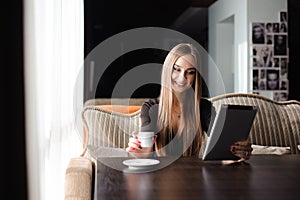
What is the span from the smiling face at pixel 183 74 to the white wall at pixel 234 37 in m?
4.12

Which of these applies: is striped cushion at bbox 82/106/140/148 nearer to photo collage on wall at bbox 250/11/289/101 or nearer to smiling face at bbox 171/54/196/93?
smiling face at bbox 171/54/196/93

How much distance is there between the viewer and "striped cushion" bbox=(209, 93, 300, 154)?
2.79m

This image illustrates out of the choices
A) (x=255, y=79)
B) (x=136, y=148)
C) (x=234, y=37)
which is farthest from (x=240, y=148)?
(x=234, y=37)

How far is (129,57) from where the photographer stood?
682 cm

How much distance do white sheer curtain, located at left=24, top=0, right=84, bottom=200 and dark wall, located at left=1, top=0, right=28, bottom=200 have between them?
0.22m

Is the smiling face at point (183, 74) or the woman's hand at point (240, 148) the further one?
the smiling face at point (183, 74)

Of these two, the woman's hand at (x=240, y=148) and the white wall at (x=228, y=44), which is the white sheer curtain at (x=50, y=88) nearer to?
the woman's hand at (x=240, y=148)

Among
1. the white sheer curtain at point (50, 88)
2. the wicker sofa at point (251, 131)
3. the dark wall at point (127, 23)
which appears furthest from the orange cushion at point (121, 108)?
the dark wall at point (127, 23)

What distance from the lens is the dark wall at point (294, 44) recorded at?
240 inches

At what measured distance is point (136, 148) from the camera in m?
1.76

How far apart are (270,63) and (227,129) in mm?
4671

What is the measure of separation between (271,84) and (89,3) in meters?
2.83

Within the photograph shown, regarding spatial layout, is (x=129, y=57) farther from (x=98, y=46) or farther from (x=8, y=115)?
(x=8, y=115)

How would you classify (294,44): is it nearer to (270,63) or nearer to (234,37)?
(270,63)
